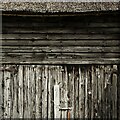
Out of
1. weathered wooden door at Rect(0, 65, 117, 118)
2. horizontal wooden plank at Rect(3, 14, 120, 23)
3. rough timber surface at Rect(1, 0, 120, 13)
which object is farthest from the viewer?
weathered wooden door at Rect(0, 65, 117, 118)

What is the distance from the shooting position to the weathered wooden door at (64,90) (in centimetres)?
923

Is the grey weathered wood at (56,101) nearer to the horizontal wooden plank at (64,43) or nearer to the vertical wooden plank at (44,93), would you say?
the vertical wooden plank at (44,93)

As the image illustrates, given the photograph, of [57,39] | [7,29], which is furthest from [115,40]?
[7,29]

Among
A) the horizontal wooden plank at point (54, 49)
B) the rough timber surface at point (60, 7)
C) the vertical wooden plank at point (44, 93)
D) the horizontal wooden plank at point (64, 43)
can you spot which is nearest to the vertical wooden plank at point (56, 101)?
the vertical wooden plank at point (44, 93)

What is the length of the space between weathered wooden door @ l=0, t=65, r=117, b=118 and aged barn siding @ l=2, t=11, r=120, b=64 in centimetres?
23

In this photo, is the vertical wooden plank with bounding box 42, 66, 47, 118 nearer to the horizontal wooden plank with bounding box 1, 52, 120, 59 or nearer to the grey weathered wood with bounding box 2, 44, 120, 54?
the horizontal wooden plank with bounding box 1, 52, 120, 59

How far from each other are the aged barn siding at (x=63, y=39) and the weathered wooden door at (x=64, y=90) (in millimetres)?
227

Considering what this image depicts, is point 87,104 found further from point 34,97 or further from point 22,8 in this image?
point 22,8

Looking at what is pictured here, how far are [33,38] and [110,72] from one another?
2087 millimetres

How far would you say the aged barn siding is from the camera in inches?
358

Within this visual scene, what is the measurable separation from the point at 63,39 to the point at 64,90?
127cm

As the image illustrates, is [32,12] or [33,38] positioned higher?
[32,12]

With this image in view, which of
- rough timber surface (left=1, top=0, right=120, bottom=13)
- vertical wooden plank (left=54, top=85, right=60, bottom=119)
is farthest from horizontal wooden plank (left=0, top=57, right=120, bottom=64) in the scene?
rough timber surface (left=1, top=0, right=120, bottom=13)

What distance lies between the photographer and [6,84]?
30.5ft
